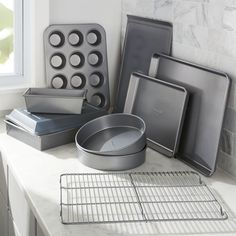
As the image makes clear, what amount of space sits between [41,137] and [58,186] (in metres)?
0.34

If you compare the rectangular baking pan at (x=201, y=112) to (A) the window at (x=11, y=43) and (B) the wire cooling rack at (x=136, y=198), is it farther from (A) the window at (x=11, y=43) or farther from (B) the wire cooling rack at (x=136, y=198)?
(A) the window at (x=11, y=43)

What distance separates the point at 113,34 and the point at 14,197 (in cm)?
96

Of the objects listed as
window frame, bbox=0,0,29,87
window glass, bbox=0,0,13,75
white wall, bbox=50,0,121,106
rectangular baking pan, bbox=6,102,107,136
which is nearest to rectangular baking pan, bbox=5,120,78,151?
rectangular baking pan, bbox=6,102,107,136

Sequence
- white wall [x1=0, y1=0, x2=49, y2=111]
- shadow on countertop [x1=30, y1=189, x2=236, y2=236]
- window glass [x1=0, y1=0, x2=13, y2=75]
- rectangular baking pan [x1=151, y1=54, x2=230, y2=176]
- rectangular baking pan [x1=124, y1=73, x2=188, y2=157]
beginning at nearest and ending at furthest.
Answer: shadow on countertop [x1=30, y1=189, x2=236, y2=236] → rectangular baking pan [x1=151, y1=54, x2=230, y2=176] → rectangular baking pan [x1=124, y1=73, x2=188, y2=157] → white wall [x1=0, y1=0, x2=49, y2=111] → window glass [x1=0, y1=0, x2=13, y2=75]

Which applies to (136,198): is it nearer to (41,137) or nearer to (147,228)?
(147,228)

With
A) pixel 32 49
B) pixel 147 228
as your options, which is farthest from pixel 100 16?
pixel 147 228

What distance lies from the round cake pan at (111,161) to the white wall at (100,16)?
28.6 inches

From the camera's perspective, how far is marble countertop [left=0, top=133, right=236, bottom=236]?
135 centimetres

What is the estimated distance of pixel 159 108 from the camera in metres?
1.95

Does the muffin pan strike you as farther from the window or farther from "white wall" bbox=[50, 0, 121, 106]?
the window

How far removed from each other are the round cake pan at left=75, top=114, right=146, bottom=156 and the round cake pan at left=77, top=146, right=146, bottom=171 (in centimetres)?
4

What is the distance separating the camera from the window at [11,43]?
2.26 metres

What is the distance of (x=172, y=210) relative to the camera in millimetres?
1470

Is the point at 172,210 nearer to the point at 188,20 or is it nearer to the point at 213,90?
the point at 213,90
